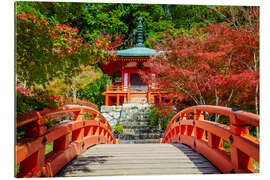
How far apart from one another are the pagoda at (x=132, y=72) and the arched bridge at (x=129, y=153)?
13.1 ft

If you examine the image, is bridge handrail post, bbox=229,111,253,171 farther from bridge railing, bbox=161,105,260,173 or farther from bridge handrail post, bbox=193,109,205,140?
bridge handrail post, bbox=193,109,205,140

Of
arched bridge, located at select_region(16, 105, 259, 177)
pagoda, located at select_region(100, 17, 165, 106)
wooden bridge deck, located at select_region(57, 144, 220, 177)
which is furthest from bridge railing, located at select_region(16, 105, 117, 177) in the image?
pagoda, located at select_region(100, 17, 165, 106)

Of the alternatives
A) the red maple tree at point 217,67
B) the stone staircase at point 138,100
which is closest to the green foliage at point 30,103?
the red maple tree at point 217,67

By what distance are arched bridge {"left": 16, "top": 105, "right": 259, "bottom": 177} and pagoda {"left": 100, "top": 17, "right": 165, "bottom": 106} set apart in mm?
3998

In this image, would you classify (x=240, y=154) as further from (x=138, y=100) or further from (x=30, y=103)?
(x=138, y=100)

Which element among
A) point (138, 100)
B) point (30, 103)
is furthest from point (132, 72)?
point (30, 103)

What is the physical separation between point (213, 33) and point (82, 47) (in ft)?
8.35

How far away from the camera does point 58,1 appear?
205cm

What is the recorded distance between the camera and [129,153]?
1.86 meters

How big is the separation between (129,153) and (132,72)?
17.8 ft

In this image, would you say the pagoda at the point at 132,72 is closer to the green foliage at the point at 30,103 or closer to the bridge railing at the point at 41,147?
the bridge railing at the point at 41,147

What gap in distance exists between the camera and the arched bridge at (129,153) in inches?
44.6

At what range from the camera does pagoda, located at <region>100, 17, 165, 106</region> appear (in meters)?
6.27

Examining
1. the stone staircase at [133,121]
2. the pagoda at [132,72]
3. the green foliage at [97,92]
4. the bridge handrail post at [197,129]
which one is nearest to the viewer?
the bridge handrail post at [197,129]
